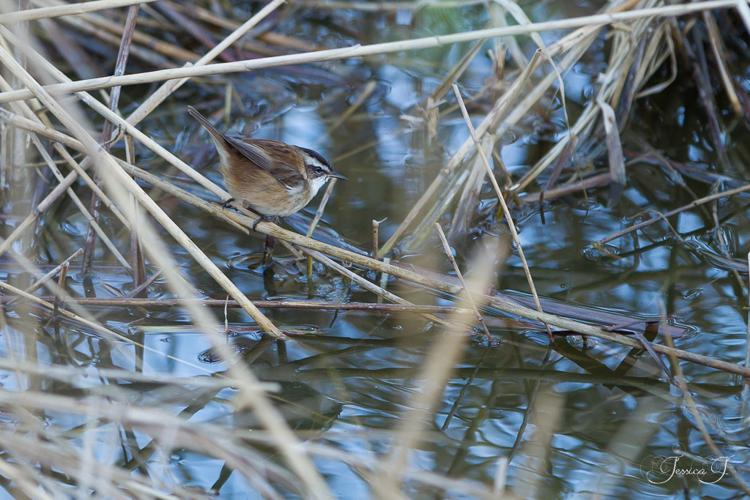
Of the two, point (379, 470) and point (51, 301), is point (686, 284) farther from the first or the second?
point (51, 301)

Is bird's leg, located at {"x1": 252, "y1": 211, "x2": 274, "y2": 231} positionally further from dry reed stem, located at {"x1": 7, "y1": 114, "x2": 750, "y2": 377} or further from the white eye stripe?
the white eye stripe

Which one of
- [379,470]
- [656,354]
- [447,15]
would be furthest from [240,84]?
[379,470]

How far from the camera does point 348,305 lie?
4.33 metres

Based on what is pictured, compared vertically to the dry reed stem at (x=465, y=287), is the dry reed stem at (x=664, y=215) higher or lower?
higher

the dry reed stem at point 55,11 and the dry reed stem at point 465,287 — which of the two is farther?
the dry reed stem at point 465,287

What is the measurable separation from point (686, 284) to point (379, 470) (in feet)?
9.41

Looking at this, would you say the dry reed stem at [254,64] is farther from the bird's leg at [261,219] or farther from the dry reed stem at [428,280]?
the bird's leg at [261,219]

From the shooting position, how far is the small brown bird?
4703 mm

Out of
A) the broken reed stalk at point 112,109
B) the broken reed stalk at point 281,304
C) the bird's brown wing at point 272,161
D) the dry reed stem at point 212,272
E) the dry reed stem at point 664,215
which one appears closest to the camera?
the dry reed stem at point 212,272

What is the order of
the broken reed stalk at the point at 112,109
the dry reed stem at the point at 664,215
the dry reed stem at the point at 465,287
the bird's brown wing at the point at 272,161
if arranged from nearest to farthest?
the dry reed stem at the point at 465,287
the broken reed stalk at the point at 112,109
the bird's brown wing at the point at 272,161
the dry reed stem at the point at 664,215

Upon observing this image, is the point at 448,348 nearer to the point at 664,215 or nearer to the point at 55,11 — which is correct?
the point at 55,11

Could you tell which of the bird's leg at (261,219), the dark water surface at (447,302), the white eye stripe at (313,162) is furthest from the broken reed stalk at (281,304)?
the white eye stripe at (313,162)

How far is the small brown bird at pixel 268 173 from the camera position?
4.70 m
